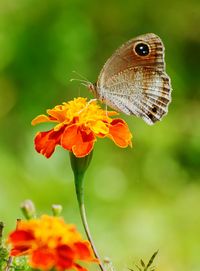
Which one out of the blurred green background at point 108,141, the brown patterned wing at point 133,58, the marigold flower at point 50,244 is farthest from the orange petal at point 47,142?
the blurred green background at point 108,141

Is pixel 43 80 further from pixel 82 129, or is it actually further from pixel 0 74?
pixel 82 129

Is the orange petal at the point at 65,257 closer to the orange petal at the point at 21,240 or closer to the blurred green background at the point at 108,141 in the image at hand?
the orange petal at the point at 21,240

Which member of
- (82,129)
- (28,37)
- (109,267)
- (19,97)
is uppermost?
(28,37)

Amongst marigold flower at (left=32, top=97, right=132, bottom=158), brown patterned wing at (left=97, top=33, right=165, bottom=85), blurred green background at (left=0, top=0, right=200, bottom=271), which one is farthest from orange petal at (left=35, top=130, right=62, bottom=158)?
blurred green background at (left=0, top=0, right=200, bottom=271)

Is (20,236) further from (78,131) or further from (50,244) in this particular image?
(78,131)

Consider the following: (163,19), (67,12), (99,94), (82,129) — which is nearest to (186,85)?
(163,19)

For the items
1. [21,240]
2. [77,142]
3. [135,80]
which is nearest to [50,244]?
[21,240]

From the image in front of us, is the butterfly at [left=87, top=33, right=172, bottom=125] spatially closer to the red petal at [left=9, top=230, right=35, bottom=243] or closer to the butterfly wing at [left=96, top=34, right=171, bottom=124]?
the butterfly wing at [left=96, top=34, right=171, bottom=124]
